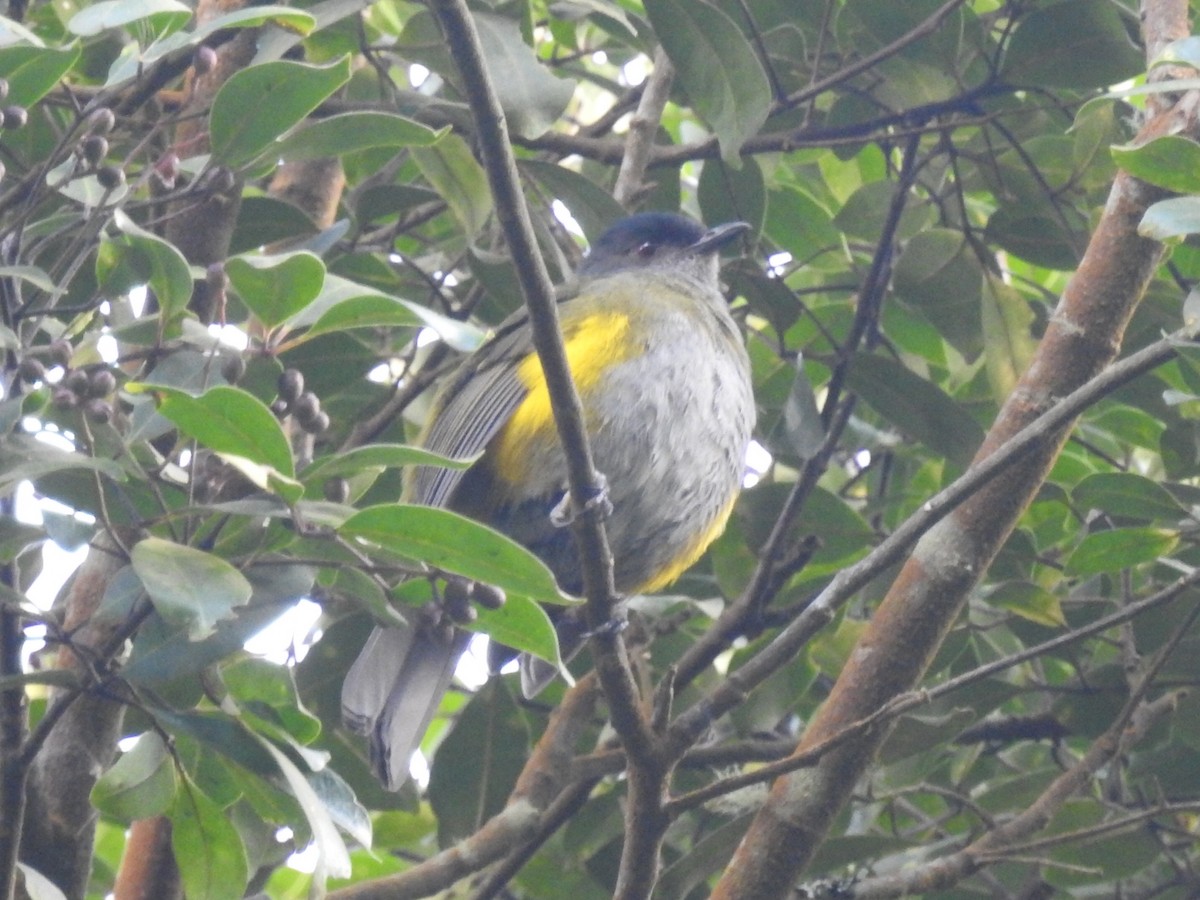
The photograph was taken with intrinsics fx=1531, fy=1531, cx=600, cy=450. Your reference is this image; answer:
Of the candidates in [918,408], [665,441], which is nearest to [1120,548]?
[918,408]

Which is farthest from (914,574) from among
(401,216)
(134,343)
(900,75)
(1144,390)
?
(401,216)

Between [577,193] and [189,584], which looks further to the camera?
[577,193]

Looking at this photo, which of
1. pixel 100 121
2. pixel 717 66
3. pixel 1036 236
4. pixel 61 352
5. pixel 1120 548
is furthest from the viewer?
pixel 1036 236

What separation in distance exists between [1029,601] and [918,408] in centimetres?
54

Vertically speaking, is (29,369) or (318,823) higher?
(29,369)

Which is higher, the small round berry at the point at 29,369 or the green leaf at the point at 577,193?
the small round berry at the point at 29,369

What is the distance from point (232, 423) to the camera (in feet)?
6.60

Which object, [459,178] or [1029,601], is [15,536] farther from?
[1029,601]

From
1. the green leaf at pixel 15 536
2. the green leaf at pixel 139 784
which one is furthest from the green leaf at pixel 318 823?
the green leaf at pixel 15 536

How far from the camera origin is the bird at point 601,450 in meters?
3.56

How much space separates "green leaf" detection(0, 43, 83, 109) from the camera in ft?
8.36

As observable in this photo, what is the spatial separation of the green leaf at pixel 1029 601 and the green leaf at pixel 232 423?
2.00 metres

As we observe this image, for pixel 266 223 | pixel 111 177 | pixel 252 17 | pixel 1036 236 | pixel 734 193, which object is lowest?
pixel 1036 236

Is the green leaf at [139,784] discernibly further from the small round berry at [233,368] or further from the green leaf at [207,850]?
the small round berry at [233,368]
